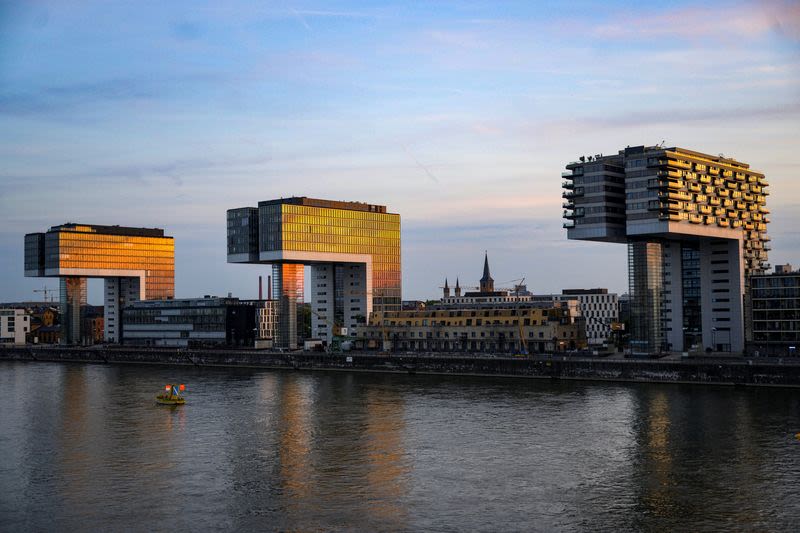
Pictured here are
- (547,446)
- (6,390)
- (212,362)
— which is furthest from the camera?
(212,362)

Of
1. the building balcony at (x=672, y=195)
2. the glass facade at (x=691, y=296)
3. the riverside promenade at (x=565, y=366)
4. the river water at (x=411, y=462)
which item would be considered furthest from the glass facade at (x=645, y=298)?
the river water at (x=411, y=462)

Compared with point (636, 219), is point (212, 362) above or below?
below

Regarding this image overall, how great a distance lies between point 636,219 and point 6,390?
110m

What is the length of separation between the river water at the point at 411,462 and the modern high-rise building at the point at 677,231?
138 ft

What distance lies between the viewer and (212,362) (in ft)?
655

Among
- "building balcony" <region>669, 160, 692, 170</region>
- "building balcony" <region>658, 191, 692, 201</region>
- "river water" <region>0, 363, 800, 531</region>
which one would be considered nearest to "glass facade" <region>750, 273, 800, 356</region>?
"building balcony" <region>658, 191, 692, 201</region>

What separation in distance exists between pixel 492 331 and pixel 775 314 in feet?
178

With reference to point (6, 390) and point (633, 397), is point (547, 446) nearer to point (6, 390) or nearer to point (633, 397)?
point (633, 397)

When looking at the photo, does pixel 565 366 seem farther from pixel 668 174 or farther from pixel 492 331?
pixel 668 174

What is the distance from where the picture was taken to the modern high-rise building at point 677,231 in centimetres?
15738

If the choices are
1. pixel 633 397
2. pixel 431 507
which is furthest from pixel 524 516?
pixel 633 397

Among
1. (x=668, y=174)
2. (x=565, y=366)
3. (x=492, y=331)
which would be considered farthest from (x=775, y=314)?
(x=492, y=331)

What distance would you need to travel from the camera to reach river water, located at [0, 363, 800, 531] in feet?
182

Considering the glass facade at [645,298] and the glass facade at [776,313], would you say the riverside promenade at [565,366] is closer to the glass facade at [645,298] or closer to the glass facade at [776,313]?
the glass facade at [645,298]
